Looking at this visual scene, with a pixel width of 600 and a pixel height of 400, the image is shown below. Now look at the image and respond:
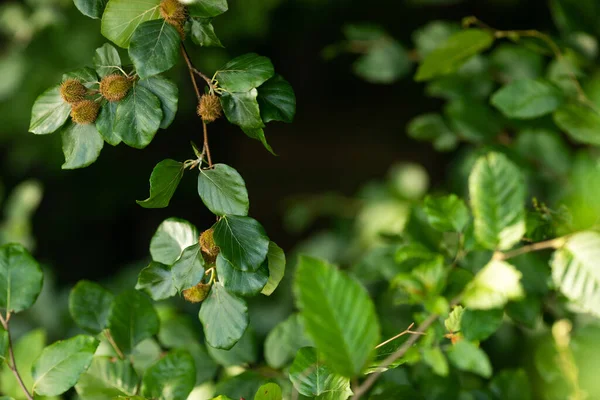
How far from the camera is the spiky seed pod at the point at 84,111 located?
0.52 meters

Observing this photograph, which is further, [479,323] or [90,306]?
[90,306]

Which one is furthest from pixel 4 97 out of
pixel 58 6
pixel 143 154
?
pixel 143 154

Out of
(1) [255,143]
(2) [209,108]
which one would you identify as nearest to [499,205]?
(2) [209,108]

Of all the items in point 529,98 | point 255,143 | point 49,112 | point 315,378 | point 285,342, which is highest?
point 49,112

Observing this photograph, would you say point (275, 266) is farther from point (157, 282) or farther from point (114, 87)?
point (114, 87)

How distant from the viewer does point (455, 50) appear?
0.76m

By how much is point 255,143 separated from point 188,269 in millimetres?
2123

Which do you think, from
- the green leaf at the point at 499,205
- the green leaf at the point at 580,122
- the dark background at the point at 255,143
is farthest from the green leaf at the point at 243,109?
the dark background at the point at 255,143

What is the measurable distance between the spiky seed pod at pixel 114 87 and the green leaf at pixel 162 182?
79 millimetres

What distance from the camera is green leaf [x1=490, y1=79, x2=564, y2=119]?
0.75 metres

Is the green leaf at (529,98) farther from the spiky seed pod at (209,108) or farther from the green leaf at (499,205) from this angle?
the spiky seed pod at (209,108)

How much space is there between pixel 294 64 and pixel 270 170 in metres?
0.51

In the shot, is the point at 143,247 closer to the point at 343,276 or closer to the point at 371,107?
the point at 371,107

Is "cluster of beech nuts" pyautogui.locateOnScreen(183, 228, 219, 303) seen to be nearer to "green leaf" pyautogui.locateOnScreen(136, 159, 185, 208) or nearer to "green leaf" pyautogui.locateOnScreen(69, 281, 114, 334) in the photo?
"green leaf" pyautogui.locateOnScreen(136, 159, 185, 208)
